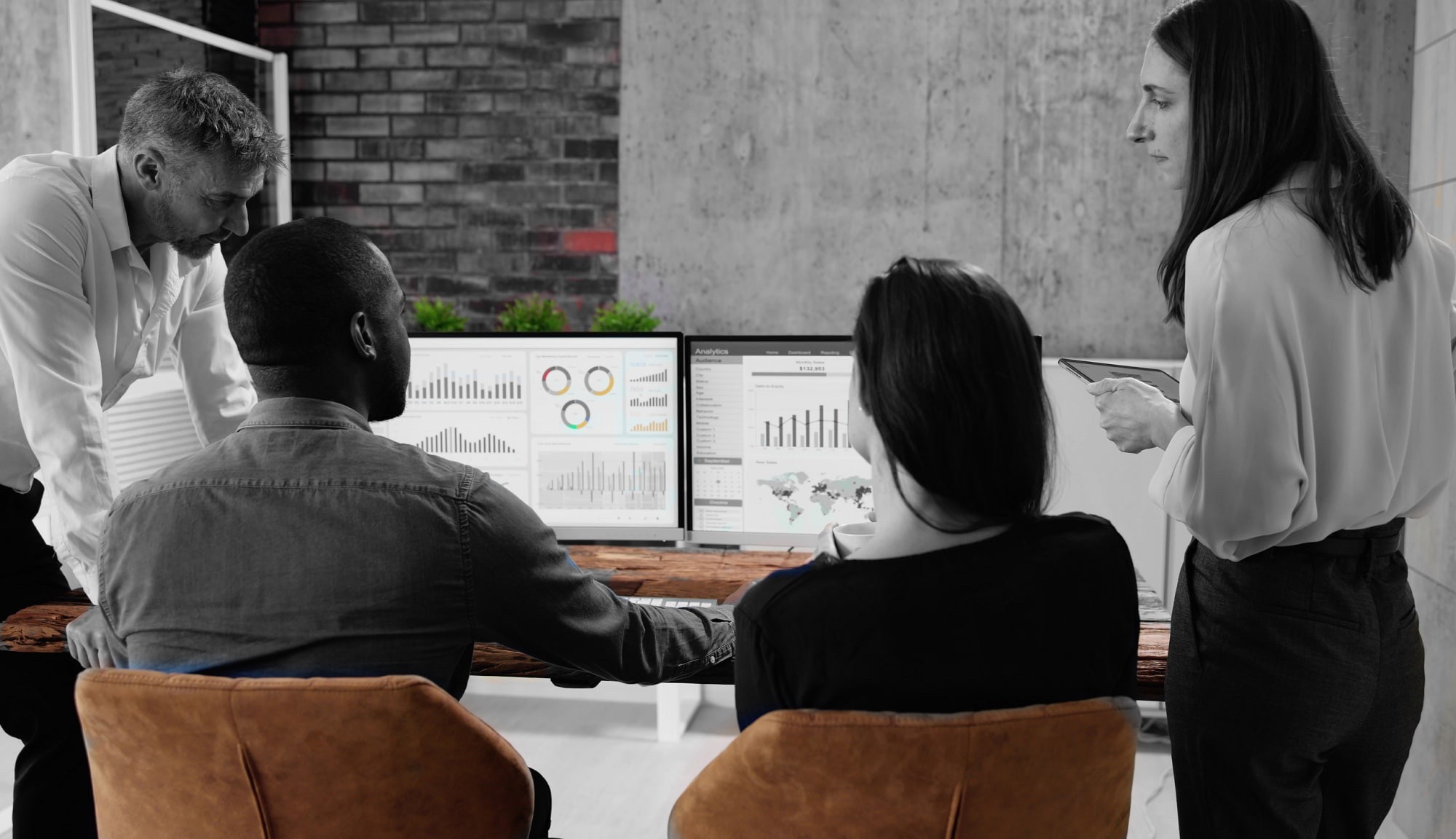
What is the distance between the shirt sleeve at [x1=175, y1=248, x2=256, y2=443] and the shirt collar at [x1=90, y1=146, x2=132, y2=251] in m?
0.27

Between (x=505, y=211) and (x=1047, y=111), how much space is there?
2.05 metres

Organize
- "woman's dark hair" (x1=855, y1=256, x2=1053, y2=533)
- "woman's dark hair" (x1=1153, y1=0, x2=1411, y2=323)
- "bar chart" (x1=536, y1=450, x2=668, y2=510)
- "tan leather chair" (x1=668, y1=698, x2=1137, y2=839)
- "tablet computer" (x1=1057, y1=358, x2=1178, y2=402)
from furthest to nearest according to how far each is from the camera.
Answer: "bar chart" (x1=536, y1=450, x2=668, y2=510)
"tablet computer" (x1=1057, y1=358, x2=1178, y2=402)
"woman's dark hair" (x1=1153, y1=0, x2=1411, y2=323)
"woman's dark hair" (x1=855, y1=256, x2=1053, y2=533)
"tan leather chair" (x1=668, y1=698, x2=1137, y2=839)

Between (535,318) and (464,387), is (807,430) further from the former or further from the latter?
(535,318)

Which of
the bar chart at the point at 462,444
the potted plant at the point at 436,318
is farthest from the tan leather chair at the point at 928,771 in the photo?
the potted plant at the point at 436,318

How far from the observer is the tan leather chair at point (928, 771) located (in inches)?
35.3

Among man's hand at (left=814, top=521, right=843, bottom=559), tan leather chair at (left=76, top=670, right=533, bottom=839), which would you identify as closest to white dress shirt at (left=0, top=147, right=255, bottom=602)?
tan leather chair at (left=76, top=670, right=533, bottom=839)

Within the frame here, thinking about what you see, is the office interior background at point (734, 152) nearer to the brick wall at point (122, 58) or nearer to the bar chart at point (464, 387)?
the brick wall at point (122, 58)

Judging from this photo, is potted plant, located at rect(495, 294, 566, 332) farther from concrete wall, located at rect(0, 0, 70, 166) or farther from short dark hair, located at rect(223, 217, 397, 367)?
short dark hair, located at rect(223, 217, 397, 367)

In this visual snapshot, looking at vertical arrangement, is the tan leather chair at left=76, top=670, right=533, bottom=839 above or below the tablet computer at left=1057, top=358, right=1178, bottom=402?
below

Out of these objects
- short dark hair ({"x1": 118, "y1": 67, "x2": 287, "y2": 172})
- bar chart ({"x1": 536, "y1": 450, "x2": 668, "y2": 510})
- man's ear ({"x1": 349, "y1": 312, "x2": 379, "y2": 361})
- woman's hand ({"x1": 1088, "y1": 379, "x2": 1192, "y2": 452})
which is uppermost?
short dark hair ({"x1": 118, "y1": 67, "x2": 287, "y2": 172})

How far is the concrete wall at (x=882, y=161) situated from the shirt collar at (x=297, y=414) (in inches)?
111

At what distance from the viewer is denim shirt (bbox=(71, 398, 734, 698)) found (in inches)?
44.7

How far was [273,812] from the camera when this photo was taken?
3.43ft

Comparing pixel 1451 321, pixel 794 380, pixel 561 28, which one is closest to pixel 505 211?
pixel 561 28
